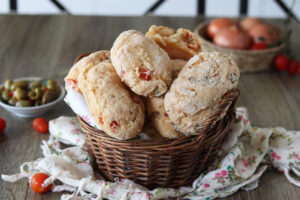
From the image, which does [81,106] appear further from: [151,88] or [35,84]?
[35,84]

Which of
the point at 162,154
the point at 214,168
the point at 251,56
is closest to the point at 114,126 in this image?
the point at 162,154

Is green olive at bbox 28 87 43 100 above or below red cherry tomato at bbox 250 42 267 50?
above

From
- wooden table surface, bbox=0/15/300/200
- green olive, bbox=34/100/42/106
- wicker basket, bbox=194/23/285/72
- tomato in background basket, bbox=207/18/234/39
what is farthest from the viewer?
tomato in background basket, bbox=207/18/234/39

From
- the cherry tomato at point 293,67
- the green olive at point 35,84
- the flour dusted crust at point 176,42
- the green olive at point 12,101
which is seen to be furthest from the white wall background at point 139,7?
the flour dusted crust at point 176,42

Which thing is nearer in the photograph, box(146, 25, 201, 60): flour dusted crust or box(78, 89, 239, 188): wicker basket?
box(78, 89, 239, 188): wicker basket

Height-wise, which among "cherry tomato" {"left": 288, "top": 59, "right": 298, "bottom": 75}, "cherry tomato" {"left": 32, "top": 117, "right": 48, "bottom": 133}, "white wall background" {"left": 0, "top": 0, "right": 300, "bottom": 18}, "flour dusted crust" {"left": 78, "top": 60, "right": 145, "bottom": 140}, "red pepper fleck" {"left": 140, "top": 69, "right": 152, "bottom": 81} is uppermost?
"red pepper fleck" {"left": 140, "top": 69, "right": 152, "bottom": 81}

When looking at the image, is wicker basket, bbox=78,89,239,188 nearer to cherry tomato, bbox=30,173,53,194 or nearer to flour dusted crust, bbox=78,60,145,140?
flour dusted crust, bbox=78,60,145,140

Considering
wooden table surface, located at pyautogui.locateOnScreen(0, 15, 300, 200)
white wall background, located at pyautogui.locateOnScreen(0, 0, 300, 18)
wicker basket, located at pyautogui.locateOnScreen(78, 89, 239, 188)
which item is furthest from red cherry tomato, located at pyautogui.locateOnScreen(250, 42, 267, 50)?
white wall background, located at pyautogui.locateOnScreen(0, 0, 300, 18)
